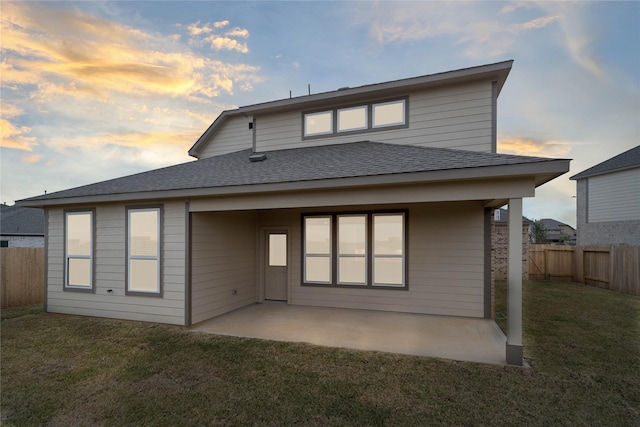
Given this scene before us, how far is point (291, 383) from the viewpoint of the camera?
3930mm

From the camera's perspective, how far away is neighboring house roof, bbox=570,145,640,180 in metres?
16.0

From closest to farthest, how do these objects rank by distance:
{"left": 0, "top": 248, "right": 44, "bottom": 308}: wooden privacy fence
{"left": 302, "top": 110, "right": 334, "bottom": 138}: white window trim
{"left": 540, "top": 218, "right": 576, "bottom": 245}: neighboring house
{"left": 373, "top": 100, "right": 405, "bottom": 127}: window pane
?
{"left": 373, "top": 100, "right": 405, "bottom": 127}: window pane < {"left": 0, "top": 248, "right": 44, "bottom": 308}: wooden privacy fence < {"left": 302, "top": 110, "right": 334, "bottom": 138}: white window trim < {"left": 540, "top": 218, "right": 576, "bottom": 245}: neighboring house

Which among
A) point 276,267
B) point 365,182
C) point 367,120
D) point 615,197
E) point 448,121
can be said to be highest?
point 367,120

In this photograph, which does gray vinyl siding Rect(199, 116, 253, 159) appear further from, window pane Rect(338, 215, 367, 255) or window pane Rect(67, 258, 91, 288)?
window pane Rect(67, 258, 91, 288)

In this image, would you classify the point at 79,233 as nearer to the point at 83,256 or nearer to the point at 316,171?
the point at 83,256

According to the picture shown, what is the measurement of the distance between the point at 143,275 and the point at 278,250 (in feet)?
11.2

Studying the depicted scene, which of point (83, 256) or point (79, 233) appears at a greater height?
point (79, 233)

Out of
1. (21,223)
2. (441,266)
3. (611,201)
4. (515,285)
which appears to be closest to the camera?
(515,285)

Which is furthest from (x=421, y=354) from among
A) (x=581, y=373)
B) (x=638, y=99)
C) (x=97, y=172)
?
(x=97, y=172)

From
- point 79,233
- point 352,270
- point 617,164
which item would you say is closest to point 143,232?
point 79,233

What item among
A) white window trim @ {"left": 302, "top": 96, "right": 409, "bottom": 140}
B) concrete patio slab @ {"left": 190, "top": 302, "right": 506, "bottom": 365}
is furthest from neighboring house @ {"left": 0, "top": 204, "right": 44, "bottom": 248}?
white window trim @ {"left": 302, "top": 96, "right": 409, "bottom": 140}

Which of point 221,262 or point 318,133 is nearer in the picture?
point 221,262

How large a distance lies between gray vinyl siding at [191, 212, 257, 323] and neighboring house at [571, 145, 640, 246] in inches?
750

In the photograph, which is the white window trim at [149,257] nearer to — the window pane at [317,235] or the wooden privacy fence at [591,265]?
the window pane at [317,235]
